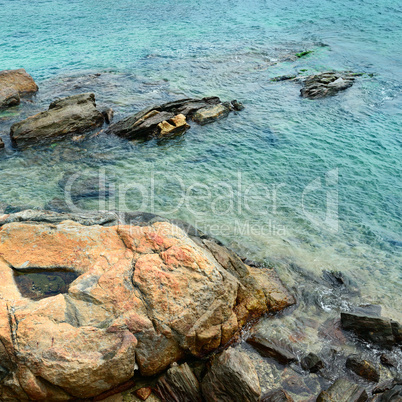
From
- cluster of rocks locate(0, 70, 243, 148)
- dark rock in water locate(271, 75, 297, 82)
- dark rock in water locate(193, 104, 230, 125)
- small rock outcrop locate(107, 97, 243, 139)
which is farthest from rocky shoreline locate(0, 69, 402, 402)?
dark rock in water locate(271, 75, 297, 82)

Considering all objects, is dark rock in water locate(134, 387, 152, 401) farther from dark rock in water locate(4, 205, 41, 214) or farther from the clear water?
dark rock in water locate(4, 205, 41, 214)

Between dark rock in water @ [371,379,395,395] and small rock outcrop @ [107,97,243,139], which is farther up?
small rock outcrop @ [107,97,243,139]

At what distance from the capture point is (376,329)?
841 centimetres

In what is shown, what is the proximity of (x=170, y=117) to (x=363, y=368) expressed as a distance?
1409 cm

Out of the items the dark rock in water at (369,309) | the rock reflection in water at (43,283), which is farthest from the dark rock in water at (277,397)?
the rock reflection in water at (43,283)

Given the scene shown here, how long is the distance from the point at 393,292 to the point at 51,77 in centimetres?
2370

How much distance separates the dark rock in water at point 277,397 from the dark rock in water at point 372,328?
8.55 ft

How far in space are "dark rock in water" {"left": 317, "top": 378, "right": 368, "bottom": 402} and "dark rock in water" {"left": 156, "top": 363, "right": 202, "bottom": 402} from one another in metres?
2.42

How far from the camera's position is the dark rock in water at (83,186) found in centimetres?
1352

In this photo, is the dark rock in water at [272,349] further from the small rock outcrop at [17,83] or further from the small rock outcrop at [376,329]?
the small rock outcrop at [17,83]

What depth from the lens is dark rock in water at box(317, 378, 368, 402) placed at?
6902mm

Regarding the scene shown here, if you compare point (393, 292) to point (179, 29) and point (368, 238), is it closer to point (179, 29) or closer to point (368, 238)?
point (368, 238)

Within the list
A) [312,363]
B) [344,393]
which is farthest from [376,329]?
[344,393]

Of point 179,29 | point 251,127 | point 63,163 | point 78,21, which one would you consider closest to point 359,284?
point 251,127
